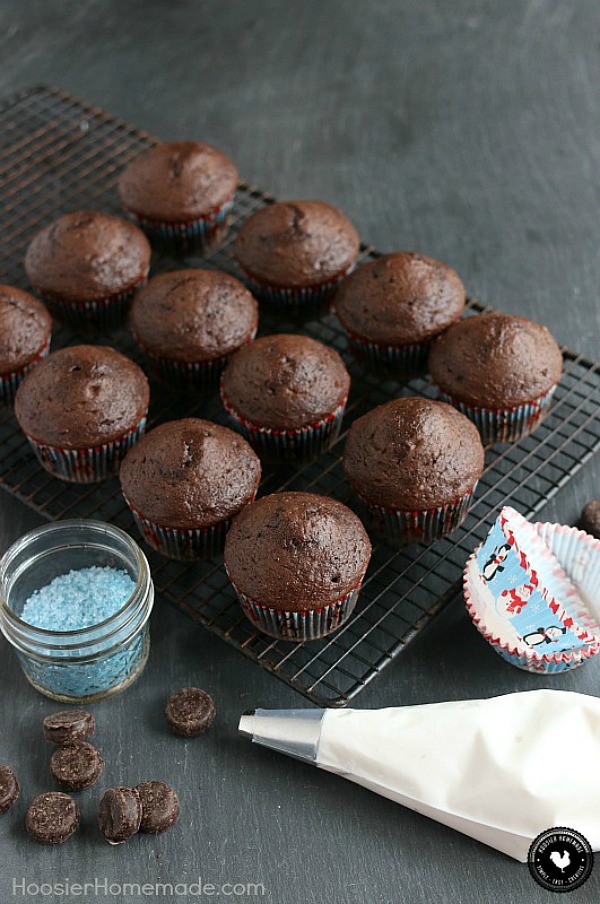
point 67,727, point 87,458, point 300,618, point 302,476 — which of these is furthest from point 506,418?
point 67,727

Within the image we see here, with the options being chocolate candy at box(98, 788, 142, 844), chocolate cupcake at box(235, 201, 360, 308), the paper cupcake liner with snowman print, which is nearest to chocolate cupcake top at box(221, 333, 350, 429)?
chocolate cupcake at box(235, 201, 360, 308)

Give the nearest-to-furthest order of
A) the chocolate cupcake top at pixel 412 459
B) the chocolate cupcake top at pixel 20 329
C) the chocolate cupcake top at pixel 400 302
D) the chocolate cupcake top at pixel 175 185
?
the chocolate cupcake top at pixel 412 459 < the chocolate cupcake top at pixel 20 329 < the chocolate cupcake top at pixel 400 302 < the chocolate cupcake top at pixel 175 185

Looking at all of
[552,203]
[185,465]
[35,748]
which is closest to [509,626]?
[185,465]

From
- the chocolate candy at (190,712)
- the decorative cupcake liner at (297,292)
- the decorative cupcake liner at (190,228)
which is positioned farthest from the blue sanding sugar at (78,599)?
the decorative cupcake liner at (190,228)

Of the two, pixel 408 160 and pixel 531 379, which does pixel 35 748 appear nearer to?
pixel 531 379

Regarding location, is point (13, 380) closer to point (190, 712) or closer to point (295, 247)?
point (295, 247)

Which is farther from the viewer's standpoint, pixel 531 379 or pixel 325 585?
pixel 531 379

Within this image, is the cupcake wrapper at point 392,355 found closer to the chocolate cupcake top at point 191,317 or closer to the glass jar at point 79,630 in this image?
the chocolate cupcake top at point 191,317
